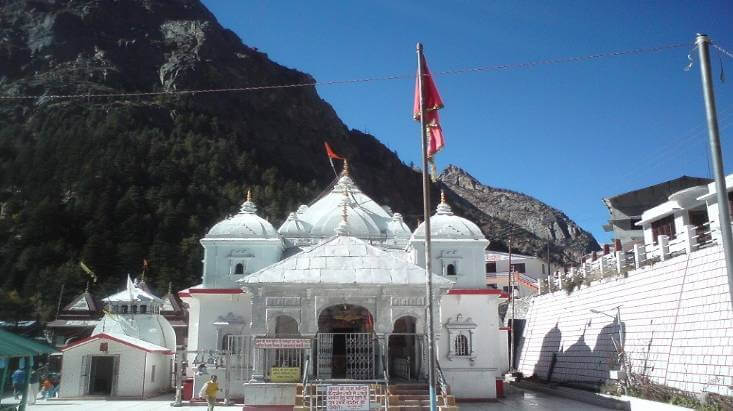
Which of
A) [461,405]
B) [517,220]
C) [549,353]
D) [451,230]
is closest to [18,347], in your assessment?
[461,405]

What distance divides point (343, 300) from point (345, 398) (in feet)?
12.5

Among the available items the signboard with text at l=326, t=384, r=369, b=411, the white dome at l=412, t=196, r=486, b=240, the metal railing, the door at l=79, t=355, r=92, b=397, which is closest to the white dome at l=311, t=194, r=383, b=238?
the white dome at l=412, t=196, r=486, b=240

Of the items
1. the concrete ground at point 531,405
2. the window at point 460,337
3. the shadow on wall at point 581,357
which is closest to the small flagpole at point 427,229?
the concrete ground at point 531,405

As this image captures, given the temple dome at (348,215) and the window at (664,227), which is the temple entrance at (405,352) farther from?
the window at (664,227)

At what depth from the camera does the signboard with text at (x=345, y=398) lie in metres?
16.5

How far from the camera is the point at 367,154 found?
124375 millimetres

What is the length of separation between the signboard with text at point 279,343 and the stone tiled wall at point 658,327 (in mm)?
10855

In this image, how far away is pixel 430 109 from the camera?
14742 millimetres

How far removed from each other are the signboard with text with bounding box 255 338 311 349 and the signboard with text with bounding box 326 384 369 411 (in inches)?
94.7

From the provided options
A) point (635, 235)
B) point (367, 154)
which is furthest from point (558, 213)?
point (635, 235)

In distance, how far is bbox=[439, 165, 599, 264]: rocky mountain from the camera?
101 m

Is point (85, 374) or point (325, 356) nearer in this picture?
point (325, 356)

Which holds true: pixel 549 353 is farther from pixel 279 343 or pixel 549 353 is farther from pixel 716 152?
pixel 716 152

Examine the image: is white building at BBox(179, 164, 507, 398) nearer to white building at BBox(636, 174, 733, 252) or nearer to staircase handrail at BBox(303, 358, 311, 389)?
staircase handrail at BBox(303, 358, 311, 389)
